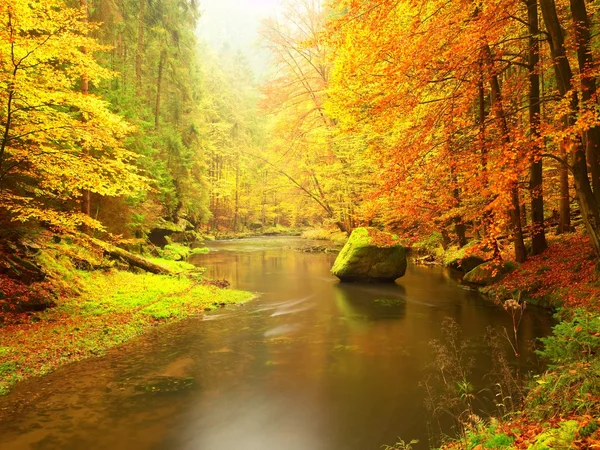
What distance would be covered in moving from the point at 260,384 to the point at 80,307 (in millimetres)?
5985

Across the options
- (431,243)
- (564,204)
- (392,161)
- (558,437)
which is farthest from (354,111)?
(431,243)

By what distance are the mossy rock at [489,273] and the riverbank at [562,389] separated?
6.09ft

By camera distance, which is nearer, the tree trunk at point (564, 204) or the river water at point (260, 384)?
the river water at point (260, 384)

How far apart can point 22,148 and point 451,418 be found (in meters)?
10.3

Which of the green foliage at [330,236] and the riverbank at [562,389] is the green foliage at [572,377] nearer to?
the riverbank at [562,389]

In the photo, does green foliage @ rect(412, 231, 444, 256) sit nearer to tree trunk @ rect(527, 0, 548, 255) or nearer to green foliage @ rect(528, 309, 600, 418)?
tree trunk @ rect(527, 0, 548, 255)

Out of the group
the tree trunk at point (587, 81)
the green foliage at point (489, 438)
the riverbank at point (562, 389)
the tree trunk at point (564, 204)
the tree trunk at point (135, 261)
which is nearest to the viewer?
the riverbank at point (562, 389)

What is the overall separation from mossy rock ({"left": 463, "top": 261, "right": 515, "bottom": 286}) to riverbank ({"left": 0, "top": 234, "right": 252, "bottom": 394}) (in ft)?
27.6

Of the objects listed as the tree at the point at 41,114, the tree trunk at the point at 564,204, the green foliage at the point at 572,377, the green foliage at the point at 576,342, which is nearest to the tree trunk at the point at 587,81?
the green foliage at the point at 576,342

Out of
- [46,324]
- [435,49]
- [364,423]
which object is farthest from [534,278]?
[46,324]

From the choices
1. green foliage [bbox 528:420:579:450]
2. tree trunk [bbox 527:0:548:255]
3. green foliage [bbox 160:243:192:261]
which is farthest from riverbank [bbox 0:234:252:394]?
tree trunk [bbox 527:0:548:255]

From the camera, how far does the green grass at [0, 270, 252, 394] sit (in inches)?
265

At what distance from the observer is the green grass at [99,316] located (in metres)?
6.72

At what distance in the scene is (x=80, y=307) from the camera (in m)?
9.48
